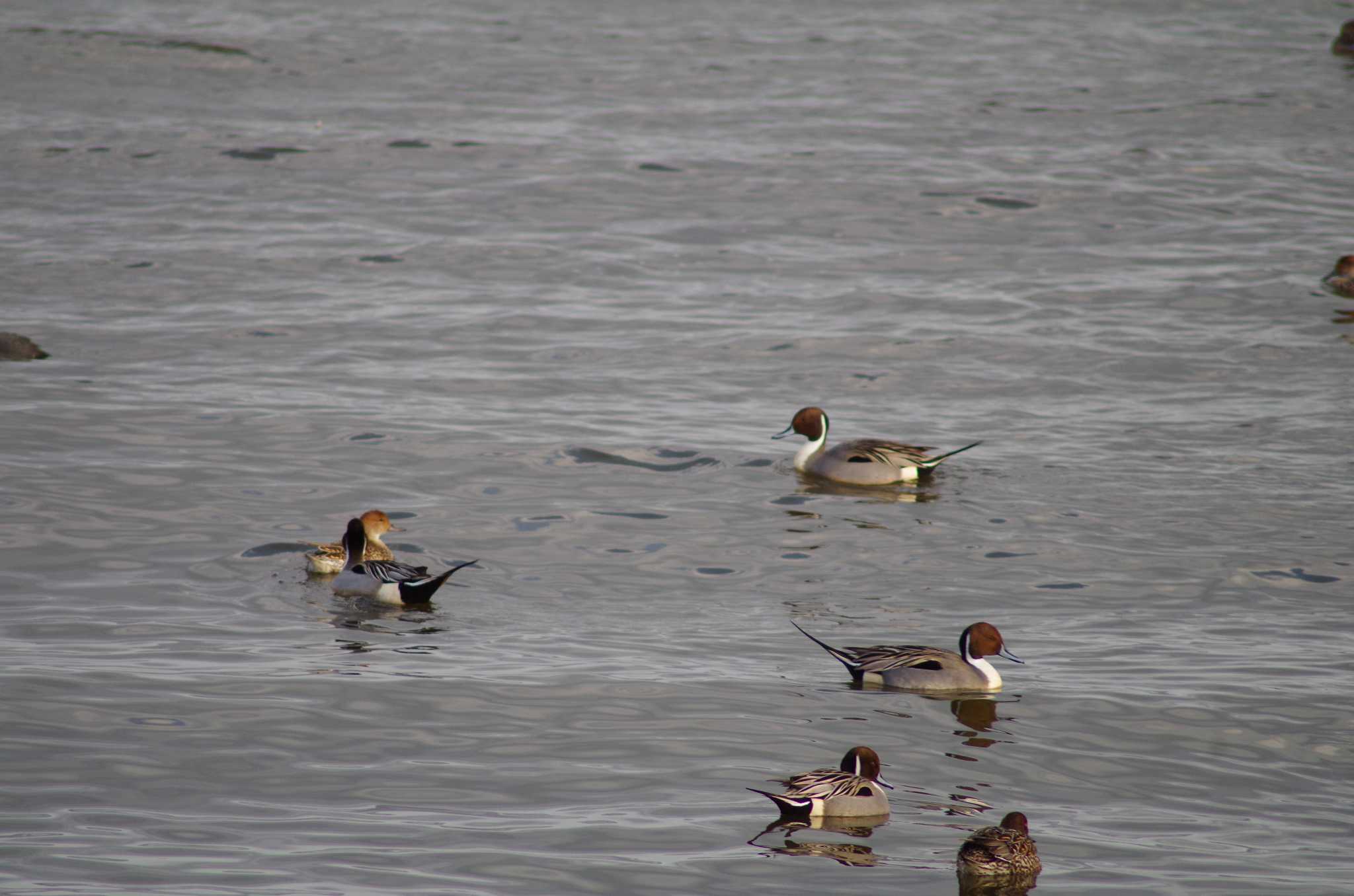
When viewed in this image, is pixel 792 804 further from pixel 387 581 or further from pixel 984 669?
pixel 387 581

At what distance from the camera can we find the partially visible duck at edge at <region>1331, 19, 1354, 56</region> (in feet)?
120

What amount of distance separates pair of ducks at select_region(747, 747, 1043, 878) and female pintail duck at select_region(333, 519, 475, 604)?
3.90 metres

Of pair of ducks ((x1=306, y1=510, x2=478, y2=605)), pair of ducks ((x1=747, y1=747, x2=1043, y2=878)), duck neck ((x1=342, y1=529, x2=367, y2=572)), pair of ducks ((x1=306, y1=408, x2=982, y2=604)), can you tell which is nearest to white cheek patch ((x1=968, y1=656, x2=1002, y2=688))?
pair of ducks ((x1=747, y1=747, x2=1043, y2=878))

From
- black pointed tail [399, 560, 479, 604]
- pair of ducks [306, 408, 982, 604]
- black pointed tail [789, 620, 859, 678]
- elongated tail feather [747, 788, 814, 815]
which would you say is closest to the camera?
elongated tail feather [747, 788, 814, 815]

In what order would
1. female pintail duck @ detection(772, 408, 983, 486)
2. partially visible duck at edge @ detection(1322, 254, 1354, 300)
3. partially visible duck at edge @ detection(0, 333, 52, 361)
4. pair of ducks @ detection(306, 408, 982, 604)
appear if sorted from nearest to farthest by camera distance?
1. pair of ducks @ detection(306, 408, 982, 604)
2. female pintail duck @ detection(772, 408, 983, 486)
3. partially visible duck at edge @ detection(0, 333, 52, 361)
4. partially visible duck at edge @ detection(1322, 254, 1354, 300)

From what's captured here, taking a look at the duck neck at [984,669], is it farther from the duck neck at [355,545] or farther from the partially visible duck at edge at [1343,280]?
the partially visible duck at edge at [1343,280]

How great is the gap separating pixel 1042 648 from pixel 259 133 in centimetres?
2174

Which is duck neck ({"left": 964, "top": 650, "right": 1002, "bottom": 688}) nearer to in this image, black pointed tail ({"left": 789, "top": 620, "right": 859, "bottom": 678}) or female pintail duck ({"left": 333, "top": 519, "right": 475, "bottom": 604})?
black pointed tail ({"left": 789, "top": 620, "right": 859, "bottom": 678})

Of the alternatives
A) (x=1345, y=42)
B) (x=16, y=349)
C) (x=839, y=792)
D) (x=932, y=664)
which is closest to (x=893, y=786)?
(x=839, y=792)

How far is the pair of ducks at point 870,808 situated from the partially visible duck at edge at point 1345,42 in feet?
110

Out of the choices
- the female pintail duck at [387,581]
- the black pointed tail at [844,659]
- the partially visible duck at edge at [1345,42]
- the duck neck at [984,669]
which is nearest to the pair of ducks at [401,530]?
the female pintail duck at [387,581]

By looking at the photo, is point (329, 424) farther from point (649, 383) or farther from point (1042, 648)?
point (1042, 648)

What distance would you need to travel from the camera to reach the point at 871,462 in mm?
14984

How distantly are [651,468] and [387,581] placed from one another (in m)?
4.03
